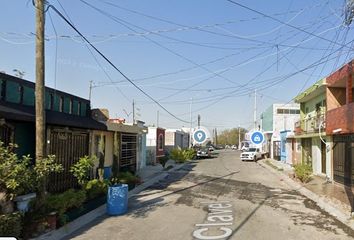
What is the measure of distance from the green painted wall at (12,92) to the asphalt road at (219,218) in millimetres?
5408

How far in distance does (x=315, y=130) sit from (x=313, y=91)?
264 cm

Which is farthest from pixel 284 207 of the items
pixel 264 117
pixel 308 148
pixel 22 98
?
pixel 264 117

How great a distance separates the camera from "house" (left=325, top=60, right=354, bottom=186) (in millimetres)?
17812

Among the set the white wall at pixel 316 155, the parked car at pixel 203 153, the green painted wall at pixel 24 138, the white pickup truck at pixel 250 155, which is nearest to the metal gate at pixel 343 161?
the white wall at pixel 316 155

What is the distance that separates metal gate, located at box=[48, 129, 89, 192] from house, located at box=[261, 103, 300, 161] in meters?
30.9

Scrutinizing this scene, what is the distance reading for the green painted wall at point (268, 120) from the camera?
60.1 metres

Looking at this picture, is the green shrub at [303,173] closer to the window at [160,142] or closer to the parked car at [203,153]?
the window at [160,142]

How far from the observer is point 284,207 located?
13094 mm

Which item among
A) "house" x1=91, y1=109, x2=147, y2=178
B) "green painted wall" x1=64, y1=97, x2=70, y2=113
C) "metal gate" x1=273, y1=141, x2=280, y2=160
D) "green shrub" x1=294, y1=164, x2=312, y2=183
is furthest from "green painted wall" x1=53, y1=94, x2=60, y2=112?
"metal gate" x1=273, y1=141, x2=280, y2=160

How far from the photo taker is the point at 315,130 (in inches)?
942

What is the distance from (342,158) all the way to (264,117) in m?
48.4

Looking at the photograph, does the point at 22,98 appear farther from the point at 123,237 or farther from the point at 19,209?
the point at 123,237

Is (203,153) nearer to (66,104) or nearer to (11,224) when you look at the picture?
(66,104)

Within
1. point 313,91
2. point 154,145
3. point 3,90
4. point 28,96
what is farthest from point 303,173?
point 154,145
